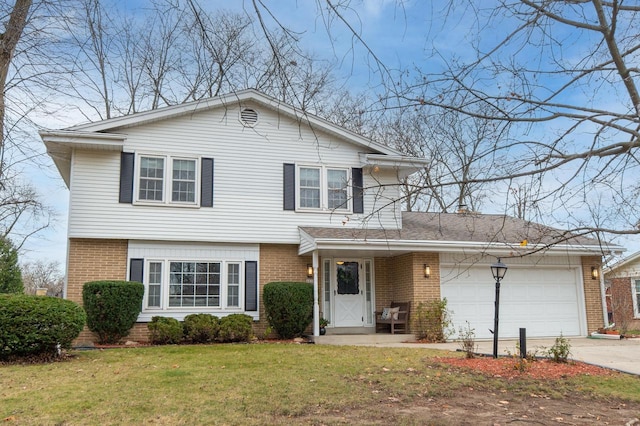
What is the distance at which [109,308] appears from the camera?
1291 centimetres

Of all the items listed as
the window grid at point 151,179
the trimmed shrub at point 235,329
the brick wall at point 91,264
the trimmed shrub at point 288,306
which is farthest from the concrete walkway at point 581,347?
the window grid at point 151,179

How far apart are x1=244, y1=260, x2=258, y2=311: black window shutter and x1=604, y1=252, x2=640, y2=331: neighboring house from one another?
56.4 feet

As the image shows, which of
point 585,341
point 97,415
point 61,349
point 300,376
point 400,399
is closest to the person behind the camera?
point 97,415

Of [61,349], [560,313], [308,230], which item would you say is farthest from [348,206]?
[61,349]

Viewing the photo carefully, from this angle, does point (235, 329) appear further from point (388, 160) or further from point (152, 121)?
point (388, 160)

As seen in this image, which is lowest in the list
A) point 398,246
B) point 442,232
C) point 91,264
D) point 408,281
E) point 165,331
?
point 165,331

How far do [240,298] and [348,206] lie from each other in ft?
12.7

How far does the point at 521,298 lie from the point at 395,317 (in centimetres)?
381

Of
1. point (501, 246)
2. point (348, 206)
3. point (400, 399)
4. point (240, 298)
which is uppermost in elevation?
point (348, 206)

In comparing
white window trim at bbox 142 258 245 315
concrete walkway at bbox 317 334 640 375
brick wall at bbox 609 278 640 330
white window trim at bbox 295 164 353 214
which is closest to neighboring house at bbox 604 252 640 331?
brick wall at bbox 609 278 640 330


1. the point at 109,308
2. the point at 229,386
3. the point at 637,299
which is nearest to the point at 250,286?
the point at 109,308

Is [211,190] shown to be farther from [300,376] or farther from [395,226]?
[300,376]

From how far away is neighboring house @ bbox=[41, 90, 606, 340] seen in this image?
1412 cm

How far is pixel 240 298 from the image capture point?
48.8ft
